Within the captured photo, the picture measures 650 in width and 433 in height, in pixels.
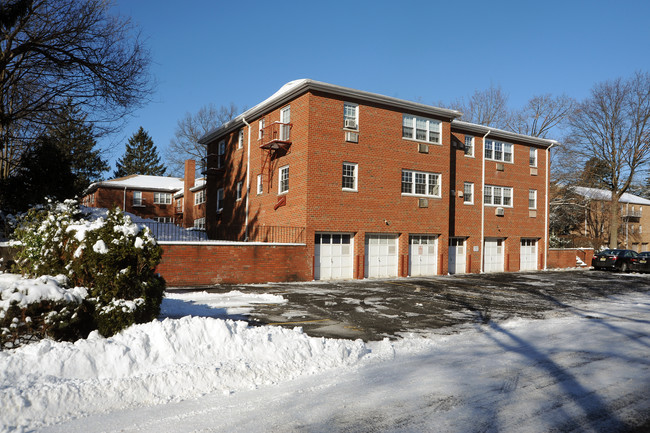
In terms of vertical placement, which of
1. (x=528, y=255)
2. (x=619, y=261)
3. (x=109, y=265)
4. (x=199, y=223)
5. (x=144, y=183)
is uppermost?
(x=144, y=183)

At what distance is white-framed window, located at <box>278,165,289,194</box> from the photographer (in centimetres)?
2419

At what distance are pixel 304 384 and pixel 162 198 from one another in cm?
5152

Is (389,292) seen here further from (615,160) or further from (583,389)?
(615,160)

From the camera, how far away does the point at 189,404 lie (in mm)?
5629

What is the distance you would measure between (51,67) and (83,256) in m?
12.5

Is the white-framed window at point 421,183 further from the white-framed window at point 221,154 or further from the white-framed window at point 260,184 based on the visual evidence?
the white-framed window at point 221,154

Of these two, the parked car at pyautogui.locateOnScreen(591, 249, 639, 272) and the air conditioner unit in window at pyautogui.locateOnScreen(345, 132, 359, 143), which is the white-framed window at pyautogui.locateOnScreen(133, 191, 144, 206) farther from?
the parked car at pyautogui.locateOnScreen(591, 249, 639, 272)

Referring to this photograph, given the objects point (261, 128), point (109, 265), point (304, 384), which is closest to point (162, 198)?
point (261, 128)

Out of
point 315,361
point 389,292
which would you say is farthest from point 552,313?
point 315,361

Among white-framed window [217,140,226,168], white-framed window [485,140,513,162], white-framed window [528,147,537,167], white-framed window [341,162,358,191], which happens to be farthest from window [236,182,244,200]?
white-framed window [528,147,537,167]

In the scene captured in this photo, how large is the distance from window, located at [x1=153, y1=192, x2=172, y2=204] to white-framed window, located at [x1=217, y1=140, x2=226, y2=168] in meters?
24.0

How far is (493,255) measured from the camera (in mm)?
30734

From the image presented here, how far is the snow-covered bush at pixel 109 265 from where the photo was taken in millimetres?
7609

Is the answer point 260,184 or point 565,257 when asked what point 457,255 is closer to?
point 565,257
